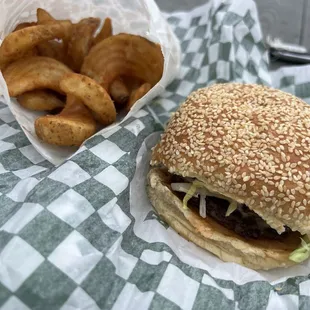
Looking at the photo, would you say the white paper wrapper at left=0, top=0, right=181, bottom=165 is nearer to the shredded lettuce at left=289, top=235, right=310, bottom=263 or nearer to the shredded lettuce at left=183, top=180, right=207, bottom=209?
the shredded lettuce at left=183, top=180, right=207, bottom=209

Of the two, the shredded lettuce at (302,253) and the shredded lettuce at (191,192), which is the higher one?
→ the shredded lettuce at (191,192)

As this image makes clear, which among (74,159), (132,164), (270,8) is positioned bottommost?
(270,8)

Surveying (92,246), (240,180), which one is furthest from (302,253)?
(92,246)

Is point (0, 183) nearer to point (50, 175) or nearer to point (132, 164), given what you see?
point (50, 175)

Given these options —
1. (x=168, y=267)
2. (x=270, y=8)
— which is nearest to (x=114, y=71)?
(x=168, y=267)

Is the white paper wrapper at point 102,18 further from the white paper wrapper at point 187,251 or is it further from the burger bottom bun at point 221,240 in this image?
the burger bottom bun at point 221,240

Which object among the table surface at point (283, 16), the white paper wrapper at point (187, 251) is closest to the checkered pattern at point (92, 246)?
the white paper wrapper at point (187, 251)
